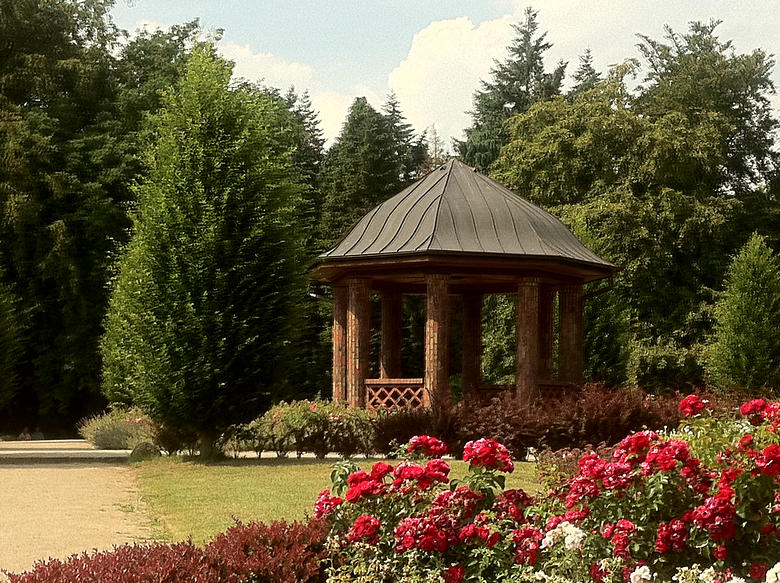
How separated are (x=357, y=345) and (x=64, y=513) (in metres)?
9.15

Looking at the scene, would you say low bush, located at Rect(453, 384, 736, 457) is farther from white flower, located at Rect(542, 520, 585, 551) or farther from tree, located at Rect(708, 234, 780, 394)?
tree, located at Rect(708, 234, 780, 394)

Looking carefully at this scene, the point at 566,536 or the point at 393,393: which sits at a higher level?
the point at 393,393

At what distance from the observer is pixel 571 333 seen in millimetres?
21812

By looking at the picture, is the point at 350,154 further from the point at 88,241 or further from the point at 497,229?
the point at 497,229

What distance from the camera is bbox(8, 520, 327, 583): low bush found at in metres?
5.95

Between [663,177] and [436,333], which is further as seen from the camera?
[663,177]

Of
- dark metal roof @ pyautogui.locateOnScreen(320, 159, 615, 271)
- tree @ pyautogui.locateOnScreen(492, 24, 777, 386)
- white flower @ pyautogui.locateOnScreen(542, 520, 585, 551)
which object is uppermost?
tree @ pyautogui.locateOnScreen(492, 24, 777, 386)

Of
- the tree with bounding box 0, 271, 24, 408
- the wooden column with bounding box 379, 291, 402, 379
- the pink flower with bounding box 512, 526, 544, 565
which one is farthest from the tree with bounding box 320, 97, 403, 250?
the pink flower with bounding box 512, 526, 544, 565

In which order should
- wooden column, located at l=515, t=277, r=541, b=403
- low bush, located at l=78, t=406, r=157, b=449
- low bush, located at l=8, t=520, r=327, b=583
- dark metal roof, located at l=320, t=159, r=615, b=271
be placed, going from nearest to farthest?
low bush, located at l=8, t=520, r=327, b=583, dark metal roof, located at l=320, t=159, r=615, b=271, wooden column, located at l=515, t=277, r=541, b=403, low bush, located at l=78, t=406, r=157, b=449

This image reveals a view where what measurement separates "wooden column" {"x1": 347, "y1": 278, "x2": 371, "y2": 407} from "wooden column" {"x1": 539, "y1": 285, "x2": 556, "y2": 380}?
179 inches

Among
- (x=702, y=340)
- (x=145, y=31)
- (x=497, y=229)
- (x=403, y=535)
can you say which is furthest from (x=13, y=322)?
(x=403, y=535)

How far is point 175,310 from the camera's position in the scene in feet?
60.4

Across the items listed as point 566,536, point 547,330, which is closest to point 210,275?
point 547,330

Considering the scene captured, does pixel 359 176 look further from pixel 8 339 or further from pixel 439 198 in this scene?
pixel 439 198
